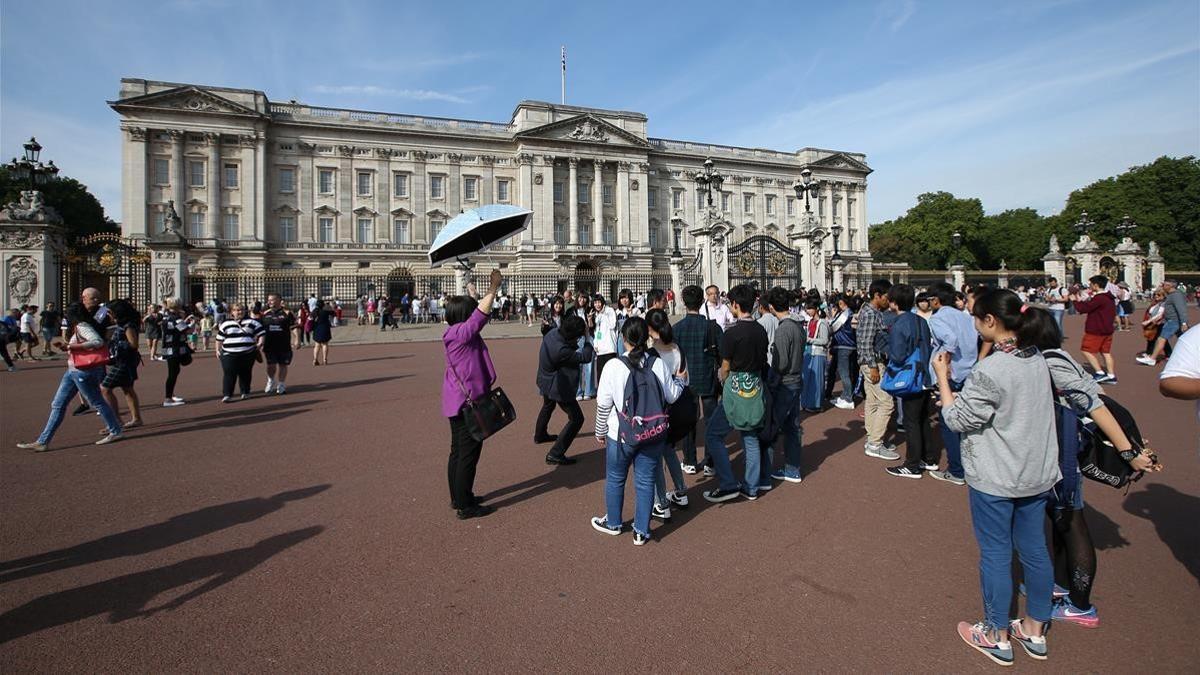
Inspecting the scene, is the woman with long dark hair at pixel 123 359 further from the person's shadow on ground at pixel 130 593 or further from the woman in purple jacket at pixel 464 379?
the woman in purple jacket at pixel 464 379

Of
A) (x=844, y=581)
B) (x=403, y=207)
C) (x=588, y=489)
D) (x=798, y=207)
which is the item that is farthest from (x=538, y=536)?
(x=798, y=207)

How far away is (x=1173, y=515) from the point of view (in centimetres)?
439

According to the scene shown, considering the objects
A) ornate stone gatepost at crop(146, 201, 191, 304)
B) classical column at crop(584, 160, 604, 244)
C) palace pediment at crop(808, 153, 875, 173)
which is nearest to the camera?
ornate stone gatepost at crop(146, 201, 191, 304)

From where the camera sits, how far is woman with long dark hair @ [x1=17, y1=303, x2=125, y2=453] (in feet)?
21.4

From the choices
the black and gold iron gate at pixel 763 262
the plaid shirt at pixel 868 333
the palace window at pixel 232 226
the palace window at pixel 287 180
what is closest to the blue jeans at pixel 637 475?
the plaid shirt at pixel 868 333

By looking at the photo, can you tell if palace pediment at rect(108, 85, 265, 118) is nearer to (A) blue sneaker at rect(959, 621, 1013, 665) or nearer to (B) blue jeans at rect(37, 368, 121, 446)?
(B) blue jeans at rect(37, 368, 121, 446)

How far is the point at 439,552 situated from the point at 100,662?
180 cm

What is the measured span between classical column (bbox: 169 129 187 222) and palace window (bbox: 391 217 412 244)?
557 inches

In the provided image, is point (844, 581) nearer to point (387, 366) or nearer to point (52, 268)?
point (387, 366)

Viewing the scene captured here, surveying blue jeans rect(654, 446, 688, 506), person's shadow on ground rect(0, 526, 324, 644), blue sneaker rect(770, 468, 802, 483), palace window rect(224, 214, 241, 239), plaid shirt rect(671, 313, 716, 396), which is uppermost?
palace window rect(224, 214, 241, 239)

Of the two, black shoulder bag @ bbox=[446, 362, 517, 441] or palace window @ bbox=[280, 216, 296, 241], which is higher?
palace window @ bbox=[280, 216, 296, 241]

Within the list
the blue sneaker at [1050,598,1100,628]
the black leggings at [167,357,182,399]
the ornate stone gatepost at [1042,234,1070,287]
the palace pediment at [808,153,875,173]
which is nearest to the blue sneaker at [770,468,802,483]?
the blue sneaker at [1050,598,1100,628]

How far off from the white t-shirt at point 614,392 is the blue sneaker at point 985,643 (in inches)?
82.9

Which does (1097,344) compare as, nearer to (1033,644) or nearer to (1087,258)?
(1033,644)
